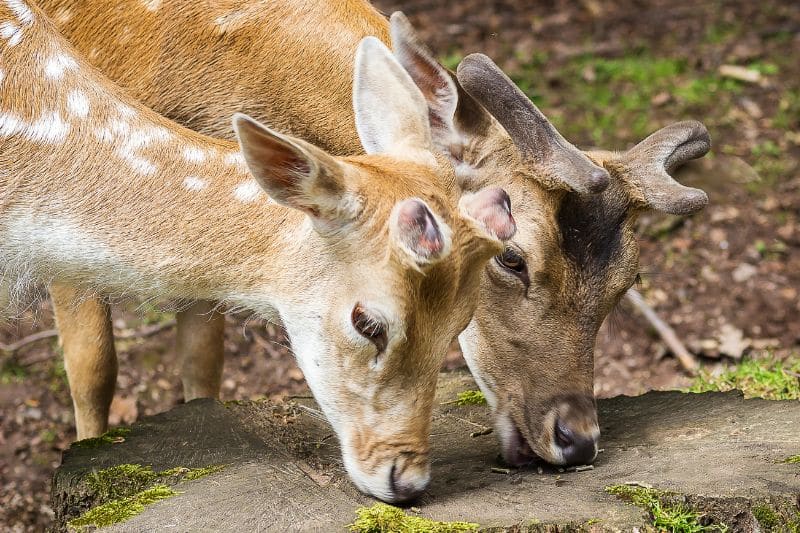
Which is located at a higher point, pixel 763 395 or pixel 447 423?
pixel 447 423

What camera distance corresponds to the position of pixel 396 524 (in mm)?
3459

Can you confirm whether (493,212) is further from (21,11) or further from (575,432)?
(21,11)

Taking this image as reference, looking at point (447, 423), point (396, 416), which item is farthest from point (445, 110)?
point (396, 416)

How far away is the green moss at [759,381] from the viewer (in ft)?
17.8

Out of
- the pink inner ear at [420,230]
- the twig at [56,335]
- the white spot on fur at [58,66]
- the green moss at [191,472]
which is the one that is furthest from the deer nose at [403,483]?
the twig at [56,335]

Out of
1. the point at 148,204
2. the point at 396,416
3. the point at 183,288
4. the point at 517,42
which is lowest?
the point at 517,42

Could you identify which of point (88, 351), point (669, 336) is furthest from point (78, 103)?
Result: point (669, 336)

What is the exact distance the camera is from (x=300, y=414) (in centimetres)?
463

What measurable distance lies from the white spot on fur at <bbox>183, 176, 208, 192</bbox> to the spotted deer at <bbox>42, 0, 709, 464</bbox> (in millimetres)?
920

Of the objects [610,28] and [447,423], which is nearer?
[447,423]

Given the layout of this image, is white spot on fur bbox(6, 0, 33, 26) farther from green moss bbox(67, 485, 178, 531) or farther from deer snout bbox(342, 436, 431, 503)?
deer snout bbox(342, 436, 431, 503)

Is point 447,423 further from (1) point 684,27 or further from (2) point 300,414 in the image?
(1) point 684,27

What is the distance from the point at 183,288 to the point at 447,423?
52.2 inches

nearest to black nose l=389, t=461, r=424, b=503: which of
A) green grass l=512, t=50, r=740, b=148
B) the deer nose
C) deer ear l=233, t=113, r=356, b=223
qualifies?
the deer nose
